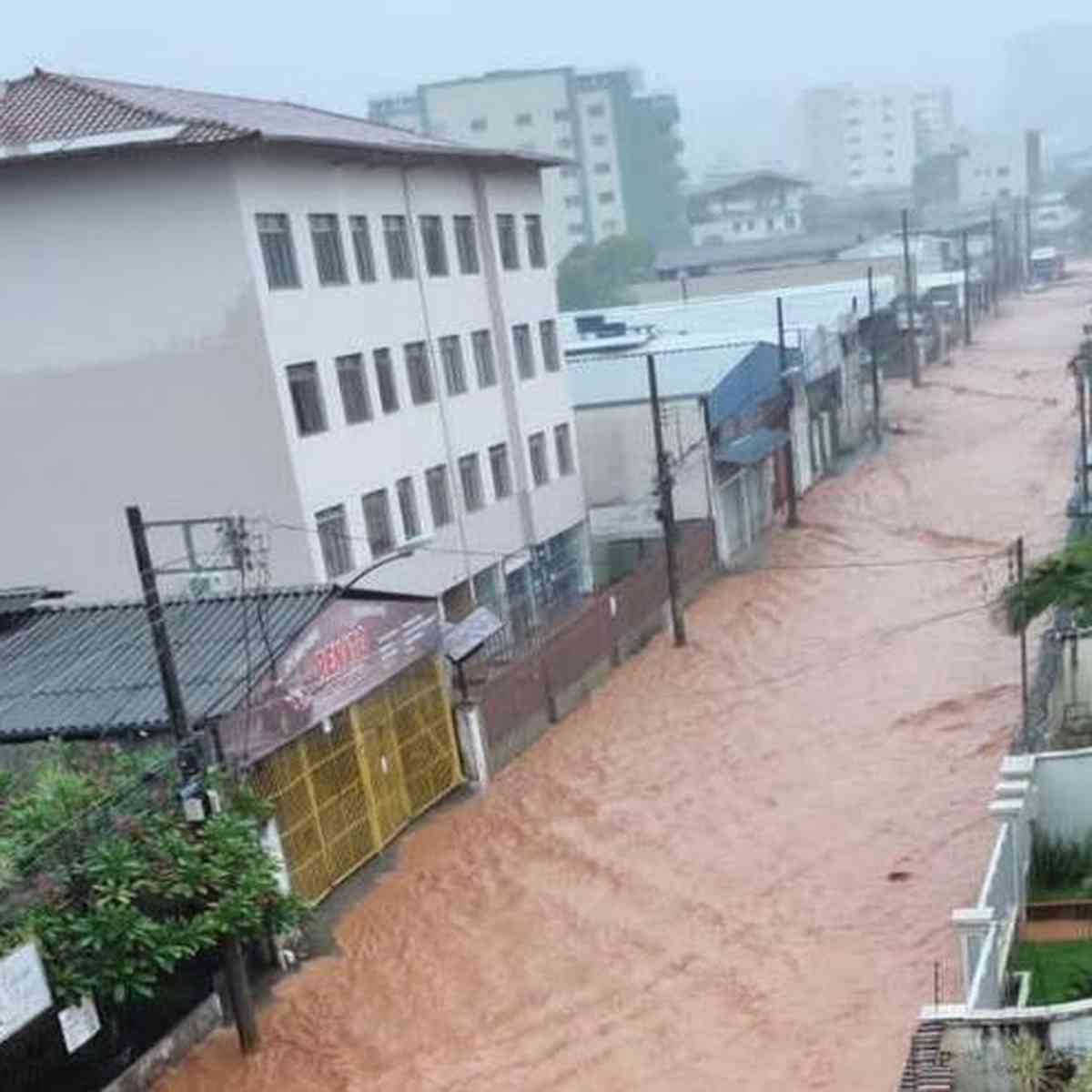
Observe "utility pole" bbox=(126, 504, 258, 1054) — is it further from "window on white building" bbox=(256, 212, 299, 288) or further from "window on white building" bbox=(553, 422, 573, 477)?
"window on white building" bbox=(553, 422, 573, 477)

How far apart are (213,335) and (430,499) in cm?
572

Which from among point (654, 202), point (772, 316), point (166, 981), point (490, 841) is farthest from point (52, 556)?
point (654, 202)

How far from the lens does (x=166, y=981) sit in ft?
44.8

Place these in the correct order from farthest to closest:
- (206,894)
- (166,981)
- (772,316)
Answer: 1. (772,316)
2. (166,981)
3. (206,894)

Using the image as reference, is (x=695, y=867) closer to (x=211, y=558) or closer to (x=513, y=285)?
(x=211, y=558)

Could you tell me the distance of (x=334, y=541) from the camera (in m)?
22.8

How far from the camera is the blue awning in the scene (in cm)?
3098

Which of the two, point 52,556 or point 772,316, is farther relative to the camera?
point 772,316

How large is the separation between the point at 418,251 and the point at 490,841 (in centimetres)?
1220

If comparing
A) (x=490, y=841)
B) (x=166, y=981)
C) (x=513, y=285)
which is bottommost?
(x=490, y=841)

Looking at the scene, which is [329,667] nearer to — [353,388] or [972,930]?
[353,388]

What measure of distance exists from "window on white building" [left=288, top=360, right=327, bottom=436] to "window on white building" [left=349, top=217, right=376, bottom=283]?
2.51m

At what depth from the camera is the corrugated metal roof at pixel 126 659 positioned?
15.3m

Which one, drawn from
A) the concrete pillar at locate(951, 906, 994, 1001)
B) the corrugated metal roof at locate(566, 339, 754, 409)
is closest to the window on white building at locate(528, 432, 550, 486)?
the corrugated metal roof at locate(566, 339, 754, 409)
